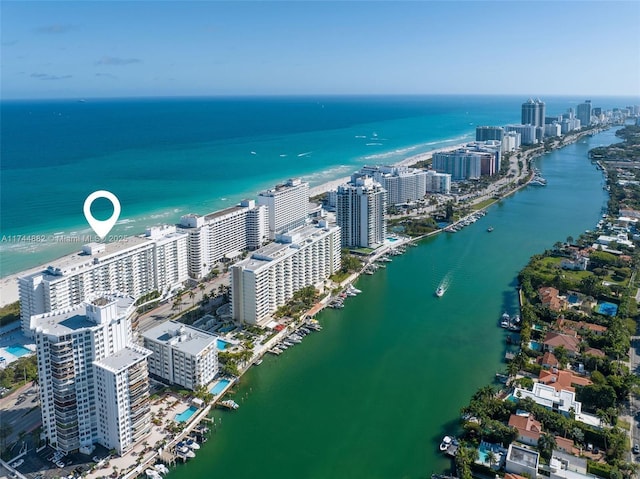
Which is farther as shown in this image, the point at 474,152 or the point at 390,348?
the point at 474,152

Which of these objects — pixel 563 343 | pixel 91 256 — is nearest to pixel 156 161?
pixel 91 256

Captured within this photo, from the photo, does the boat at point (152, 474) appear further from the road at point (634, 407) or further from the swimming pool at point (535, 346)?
the swimming pool at point (535, 346)

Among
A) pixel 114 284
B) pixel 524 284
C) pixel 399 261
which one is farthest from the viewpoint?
pixel 399 261

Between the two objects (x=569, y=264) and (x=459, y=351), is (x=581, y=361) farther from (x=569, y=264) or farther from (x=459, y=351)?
(x=569, y=264)

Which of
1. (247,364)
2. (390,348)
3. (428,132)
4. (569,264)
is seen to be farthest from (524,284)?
(428,132)

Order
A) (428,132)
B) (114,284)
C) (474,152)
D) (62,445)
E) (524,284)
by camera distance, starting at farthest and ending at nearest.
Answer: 1. (428,132)
2. (474,152)
3. (524,284)
4. (114,284)
5. (62,445)

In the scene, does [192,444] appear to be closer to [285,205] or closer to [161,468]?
[161,468]
